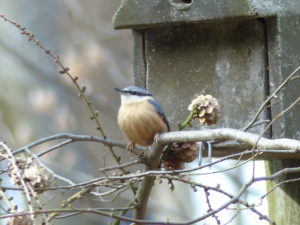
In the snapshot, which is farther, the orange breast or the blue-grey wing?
the blue-grey wing

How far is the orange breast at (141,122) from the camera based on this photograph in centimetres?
399

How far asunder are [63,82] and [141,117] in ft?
14.0

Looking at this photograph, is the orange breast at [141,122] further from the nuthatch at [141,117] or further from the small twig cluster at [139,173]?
the small twig cluster at [139,173]

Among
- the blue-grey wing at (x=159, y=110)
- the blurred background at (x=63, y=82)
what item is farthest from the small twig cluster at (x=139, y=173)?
the blurred background at (x=63, y=82)

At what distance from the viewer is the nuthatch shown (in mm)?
4000

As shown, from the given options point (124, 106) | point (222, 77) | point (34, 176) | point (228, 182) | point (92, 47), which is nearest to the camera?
point (34, 176)

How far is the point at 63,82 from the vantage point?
8.27m

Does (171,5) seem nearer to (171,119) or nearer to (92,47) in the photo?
(171,119)

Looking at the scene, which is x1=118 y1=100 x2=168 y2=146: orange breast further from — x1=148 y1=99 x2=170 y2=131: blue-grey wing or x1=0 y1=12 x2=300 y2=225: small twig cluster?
x1=0 y1=12 x2=300 y2=225: small twig cluster

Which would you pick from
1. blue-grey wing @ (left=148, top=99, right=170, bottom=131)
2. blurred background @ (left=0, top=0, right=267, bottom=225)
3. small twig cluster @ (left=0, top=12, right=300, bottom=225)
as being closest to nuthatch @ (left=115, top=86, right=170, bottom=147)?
blue-grey wing @ (left=148, top=99, right=170, bottom=131)

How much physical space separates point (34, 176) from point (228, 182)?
5.09 m

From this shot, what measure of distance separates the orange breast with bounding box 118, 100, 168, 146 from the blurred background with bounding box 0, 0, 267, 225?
333cm

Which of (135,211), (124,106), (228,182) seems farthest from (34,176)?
(228,182)

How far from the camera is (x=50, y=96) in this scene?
8227 mm
